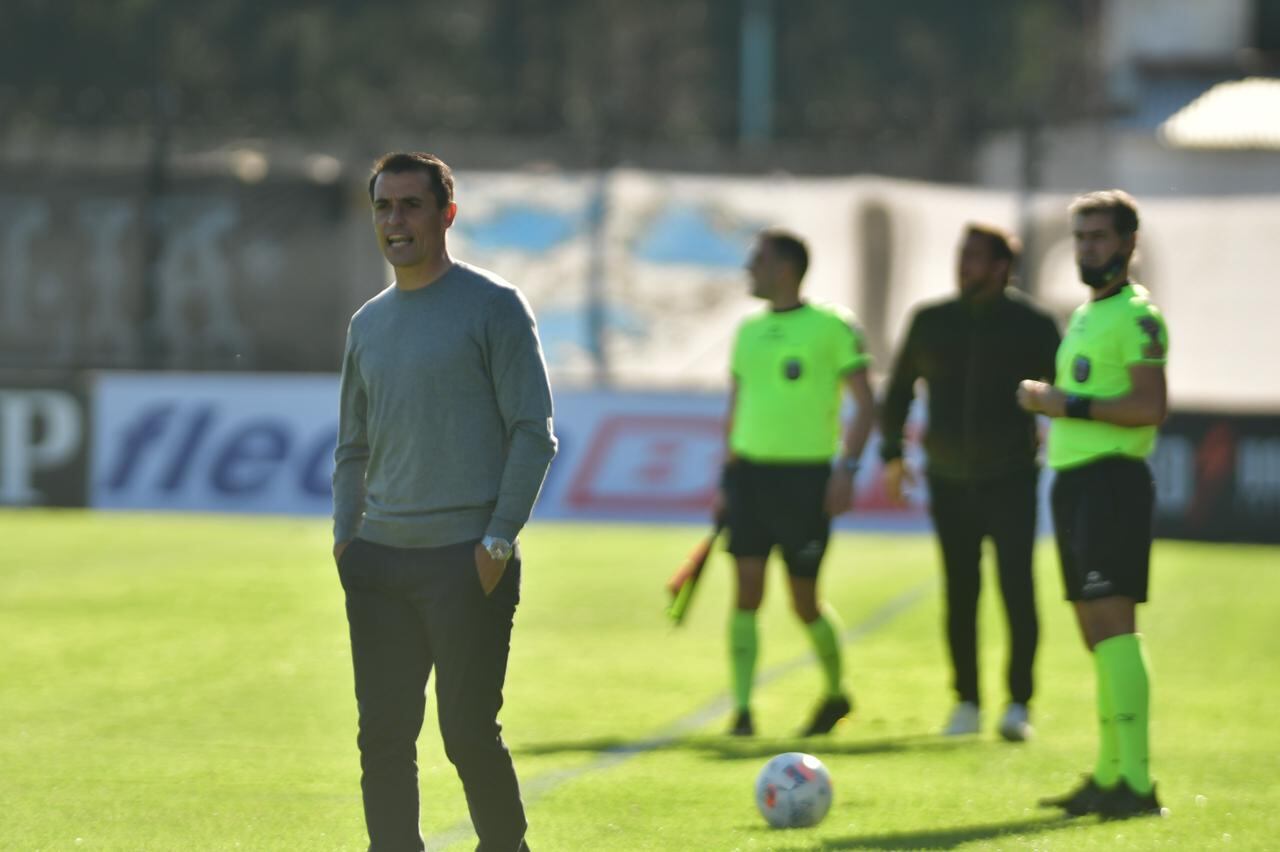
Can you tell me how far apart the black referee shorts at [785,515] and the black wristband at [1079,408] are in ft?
7.64

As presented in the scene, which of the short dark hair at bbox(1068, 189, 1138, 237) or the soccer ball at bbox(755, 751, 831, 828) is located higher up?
the short dark hair at bbox(1068, 189, 1138, 237)

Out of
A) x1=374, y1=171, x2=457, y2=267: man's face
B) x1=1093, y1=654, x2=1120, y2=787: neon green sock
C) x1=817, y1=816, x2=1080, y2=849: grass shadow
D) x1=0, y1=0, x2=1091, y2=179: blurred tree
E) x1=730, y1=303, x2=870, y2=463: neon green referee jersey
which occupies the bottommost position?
x1=817, y1=816, x2=1080, y2=849: grass shadow

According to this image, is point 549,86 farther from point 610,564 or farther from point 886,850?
point 886,850

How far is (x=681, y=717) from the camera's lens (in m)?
9.99

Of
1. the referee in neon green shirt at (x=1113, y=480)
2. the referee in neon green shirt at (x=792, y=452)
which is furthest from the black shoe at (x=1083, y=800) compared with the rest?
the referee in neon green shirt at (x=792, y=452)

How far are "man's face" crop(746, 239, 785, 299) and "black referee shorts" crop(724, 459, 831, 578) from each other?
729 mm

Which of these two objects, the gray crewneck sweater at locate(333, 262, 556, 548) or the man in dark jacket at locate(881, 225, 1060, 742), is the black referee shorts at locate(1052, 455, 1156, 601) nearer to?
the man in dark jacket at locate(881, 225, 1060, 742)

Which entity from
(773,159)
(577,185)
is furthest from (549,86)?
A: (577,185)

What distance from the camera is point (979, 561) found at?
9812mm

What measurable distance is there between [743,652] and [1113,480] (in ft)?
8.25

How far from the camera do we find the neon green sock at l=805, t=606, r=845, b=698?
9.67m

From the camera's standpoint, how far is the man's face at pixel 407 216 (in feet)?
19.2

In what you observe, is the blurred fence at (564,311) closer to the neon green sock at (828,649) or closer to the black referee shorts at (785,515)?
the neon green sock at (828,649)

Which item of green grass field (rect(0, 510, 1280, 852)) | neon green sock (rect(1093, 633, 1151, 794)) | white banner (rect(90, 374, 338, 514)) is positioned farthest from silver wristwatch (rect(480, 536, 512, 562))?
white banner (rect(90, 374, 338, 514))
